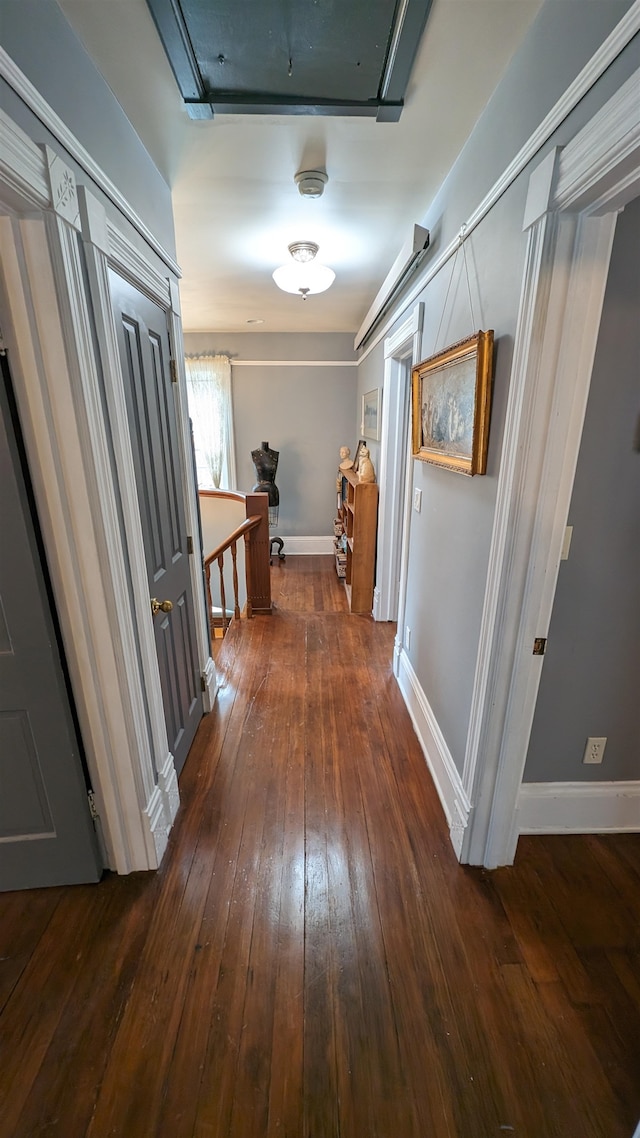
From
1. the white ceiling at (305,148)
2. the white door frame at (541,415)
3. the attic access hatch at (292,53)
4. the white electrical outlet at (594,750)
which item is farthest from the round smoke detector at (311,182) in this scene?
the white electrical outlet at (594,750)

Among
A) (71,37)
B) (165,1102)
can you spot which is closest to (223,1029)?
(165,1102)

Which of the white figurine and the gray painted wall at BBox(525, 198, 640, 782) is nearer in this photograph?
the gray painted wall at BBox(525, 198, 640, 782)

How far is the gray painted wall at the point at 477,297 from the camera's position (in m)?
0.97

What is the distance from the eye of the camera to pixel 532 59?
3.61 feet

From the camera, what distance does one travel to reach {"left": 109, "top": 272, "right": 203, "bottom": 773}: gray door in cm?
149

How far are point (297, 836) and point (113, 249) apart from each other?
2073 millimetres

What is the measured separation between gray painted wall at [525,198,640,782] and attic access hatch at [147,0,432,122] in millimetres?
760

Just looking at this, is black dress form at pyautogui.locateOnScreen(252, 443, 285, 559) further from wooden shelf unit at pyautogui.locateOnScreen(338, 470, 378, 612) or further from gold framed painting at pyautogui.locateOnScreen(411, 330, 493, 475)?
gold framed painting at pyautogui.locateOnScreen(411, 330, 493, 475)

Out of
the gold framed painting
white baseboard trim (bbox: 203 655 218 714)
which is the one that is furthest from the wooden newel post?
the gold framed painting

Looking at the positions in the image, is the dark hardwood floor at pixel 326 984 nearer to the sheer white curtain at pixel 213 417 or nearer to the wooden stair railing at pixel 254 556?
the wooden stair railing at pixel 254 556

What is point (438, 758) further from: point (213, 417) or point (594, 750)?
point (213, 417)

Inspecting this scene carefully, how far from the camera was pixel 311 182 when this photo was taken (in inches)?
70.1

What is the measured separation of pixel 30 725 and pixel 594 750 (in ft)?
6.16

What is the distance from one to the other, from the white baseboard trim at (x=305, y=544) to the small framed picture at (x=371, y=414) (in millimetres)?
1688
